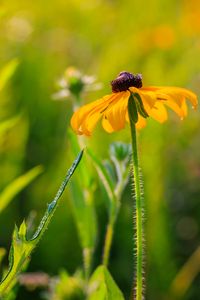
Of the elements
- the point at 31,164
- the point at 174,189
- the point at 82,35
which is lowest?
the point at 174,189

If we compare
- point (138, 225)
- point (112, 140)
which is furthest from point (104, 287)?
point (112, 140)

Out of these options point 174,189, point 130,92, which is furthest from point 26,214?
point 130,92

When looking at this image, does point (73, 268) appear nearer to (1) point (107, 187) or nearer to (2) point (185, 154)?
(2) point (185, 154)

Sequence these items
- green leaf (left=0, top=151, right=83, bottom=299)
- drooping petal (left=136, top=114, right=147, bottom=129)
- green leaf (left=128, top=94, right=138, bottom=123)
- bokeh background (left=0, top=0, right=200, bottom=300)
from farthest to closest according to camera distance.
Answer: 1. bokeh background (left=0, top=0, right=200, bottom=300)
2. drooping petal (left=136, top=114, right=147, bottom=129)
3. green leaf (left=128, top=94, right=138, bottom=123)
4. green leaf (left=0, top=151, right=83, bottom=299)

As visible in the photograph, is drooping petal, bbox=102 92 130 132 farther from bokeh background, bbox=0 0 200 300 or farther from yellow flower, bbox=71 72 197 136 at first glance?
bokeh background, bbox=0 0 200 300

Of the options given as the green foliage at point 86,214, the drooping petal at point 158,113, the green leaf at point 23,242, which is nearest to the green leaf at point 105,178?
the green foliage at point 86,214

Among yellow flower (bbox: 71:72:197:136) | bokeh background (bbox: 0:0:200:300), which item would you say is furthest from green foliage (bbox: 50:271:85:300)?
yellow flower (bbox: 71:72:197:136)

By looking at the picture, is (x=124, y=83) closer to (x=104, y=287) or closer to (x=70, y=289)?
(x=104, y=287)
